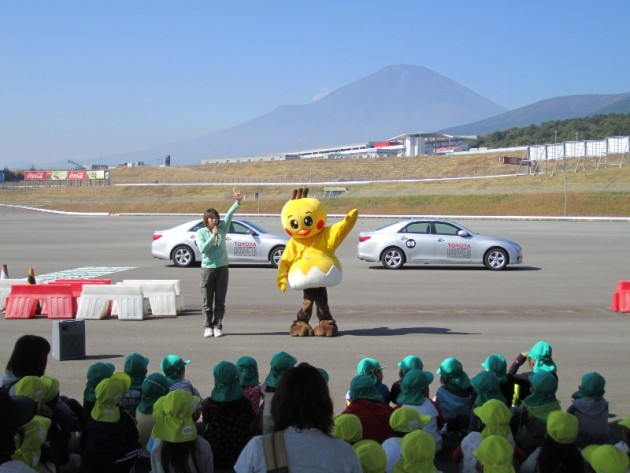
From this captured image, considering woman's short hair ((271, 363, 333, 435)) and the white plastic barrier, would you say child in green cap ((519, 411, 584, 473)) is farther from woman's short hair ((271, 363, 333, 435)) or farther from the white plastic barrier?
the white plastic barrier

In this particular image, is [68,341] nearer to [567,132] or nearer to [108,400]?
[108,400]

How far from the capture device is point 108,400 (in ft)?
18.1

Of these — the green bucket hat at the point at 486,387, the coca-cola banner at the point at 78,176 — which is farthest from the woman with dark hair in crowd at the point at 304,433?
the coca-cola banner at the point at 78,176

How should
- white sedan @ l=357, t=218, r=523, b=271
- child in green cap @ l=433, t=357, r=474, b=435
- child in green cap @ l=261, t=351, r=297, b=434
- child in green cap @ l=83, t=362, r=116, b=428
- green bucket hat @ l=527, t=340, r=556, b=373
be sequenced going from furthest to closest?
white sedan @ l=357, t=218, r=523, b=271 → green bucket hat @ l=527, t=340, r=556, b=373 → child in green cap @ l=433, t=357, r=474, b=435 → child in green cap @ l=83, t=362, r=116, b=428 → child in green cap @ l=261, t=351, r=297, b=434

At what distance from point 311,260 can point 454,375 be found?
5.29 m

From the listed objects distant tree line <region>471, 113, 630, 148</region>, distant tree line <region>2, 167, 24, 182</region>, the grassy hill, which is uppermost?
distant tree line <region>471, 113, 630, 148</region>

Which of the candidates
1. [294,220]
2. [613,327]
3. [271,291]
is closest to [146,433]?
[294,220]

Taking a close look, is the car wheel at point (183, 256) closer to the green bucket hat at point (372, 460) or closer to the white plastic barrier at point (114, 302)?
the white plastic barrier at point (114, 302)

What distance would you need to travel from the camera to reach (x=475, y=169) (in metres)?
109

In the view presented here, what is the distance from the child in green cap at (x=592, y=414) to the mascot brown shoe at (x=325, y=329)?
238 inches

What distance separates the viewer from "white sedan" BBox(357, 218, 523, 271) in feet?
73.7

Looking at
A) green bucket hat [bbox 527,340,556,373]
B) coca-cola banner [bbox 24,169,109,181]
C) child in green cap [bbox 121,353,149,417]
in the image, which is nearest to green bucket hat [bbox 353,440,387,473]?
child in green cap [bbox 121,353,149,417]

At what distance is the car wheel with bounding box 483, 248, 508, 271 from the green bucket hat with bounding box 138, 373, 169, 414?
55.8 feet

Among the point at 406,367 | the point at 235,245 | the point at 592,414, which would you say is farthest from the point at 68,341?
the point at 235,245
